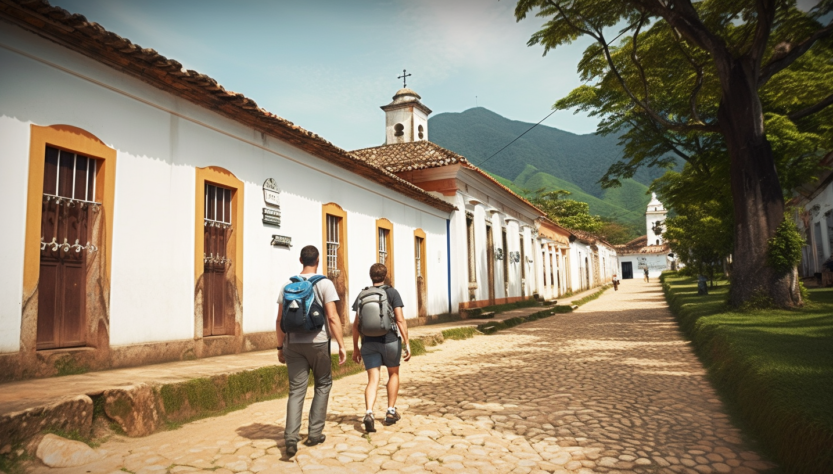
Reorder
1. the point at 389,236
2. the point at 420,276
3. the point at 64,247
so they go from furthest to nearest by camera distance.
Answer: the point at 420,276 < the point at 389,236 < the point at 64,247

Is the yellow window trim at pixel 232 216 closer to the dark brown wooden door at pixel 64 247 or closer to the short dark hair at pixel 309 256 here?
the dark brown wooden door at pixel 64 247

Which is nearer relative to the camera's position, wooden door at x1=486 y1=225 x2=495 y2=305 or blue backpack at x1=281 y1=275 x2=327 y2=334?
blue backpack at x1=281 y1=275 x2=327 y2=334

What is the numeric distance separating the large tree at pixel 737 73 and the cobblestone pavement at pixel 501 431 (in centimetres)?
479

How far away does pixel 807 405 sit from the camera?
351cm

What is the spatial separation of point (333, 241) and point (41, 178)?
606cm

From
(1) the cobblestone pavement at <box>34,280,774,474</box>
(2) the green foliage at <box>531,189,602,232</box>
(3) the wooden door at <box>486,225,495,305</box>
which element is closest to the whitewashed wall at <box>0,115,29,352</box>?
(1) the cobblestone pavement at <box>34,280,774,474</box>

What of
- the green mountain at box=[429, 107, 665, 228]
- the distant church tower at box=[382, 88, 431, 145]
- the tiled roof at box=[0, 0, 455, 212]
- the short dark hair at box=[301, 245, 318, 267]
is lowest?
the short dark hair at box=[301, 245, 318, 267]

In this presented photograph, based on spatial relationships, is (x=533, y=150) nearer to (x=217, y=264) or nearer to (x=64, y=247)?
(x=217, y=264)

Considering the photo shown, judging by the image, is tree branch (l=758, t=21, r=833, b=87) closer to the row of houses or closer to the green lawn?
the green lawn

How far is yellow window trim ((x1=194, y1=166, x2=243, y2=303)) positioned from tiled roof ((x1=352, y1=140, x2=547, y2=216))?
371 inches

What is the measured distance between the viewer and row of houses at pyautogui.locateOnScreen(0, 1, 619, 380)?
17.1ft

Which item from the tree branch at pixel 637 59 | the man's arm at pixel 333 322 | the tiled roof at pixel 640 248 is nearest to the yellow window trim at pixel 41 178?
the man's arm at pixel 333 322

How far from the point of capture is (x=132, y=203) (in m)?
6.40

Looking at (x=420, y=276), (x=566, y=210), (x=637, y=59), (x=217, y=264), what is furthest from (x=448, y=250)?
(x=566, y=210)
